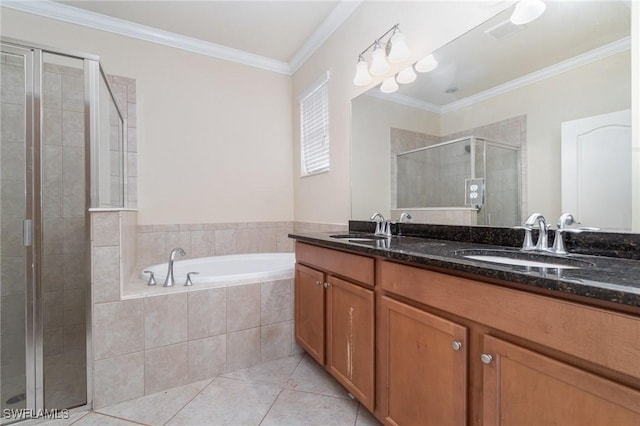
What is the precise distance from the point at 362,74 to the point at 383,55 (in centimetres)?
19

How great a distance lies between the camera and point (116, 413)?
149 centimetres

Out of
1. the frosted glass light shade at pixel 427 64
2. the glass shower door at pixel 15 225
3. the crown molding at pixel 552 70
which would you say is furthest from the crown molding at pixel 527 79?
the glass shower door at pixel 15 225

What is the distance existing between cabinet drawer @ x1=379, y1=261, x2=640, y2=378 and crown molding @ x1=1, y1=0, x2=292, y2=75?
2855 mm

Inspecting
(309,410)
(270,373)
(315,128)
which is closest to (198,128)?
(315,128)

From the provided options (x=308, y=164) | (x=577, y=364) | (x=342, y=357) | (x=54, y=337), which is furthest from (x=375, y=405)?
(x=308, y=164)

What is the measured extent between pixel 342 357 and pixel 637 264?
1181mm

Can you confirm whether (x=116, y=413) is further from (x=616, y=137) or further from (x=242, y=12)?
(x=242, y=12)

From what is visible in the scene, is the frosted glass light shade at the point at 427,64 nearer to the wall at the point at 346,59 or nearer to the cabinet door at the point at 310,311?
the wall at the point at 346,59

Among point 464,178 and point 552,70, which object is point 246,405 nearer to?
point 464,178

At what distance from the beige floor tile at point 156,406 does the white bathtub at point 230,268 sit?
60 cm

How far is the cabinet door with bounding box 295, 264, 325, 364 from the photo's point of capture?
5.45 feet

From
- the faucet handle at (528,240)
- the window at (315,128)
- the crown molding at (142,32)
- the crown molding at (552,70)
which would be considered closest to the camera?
the crown molding at (552,70)

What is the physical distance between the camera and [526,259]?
1057mm

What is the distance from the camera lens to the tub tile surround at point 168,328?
5.10 feet
